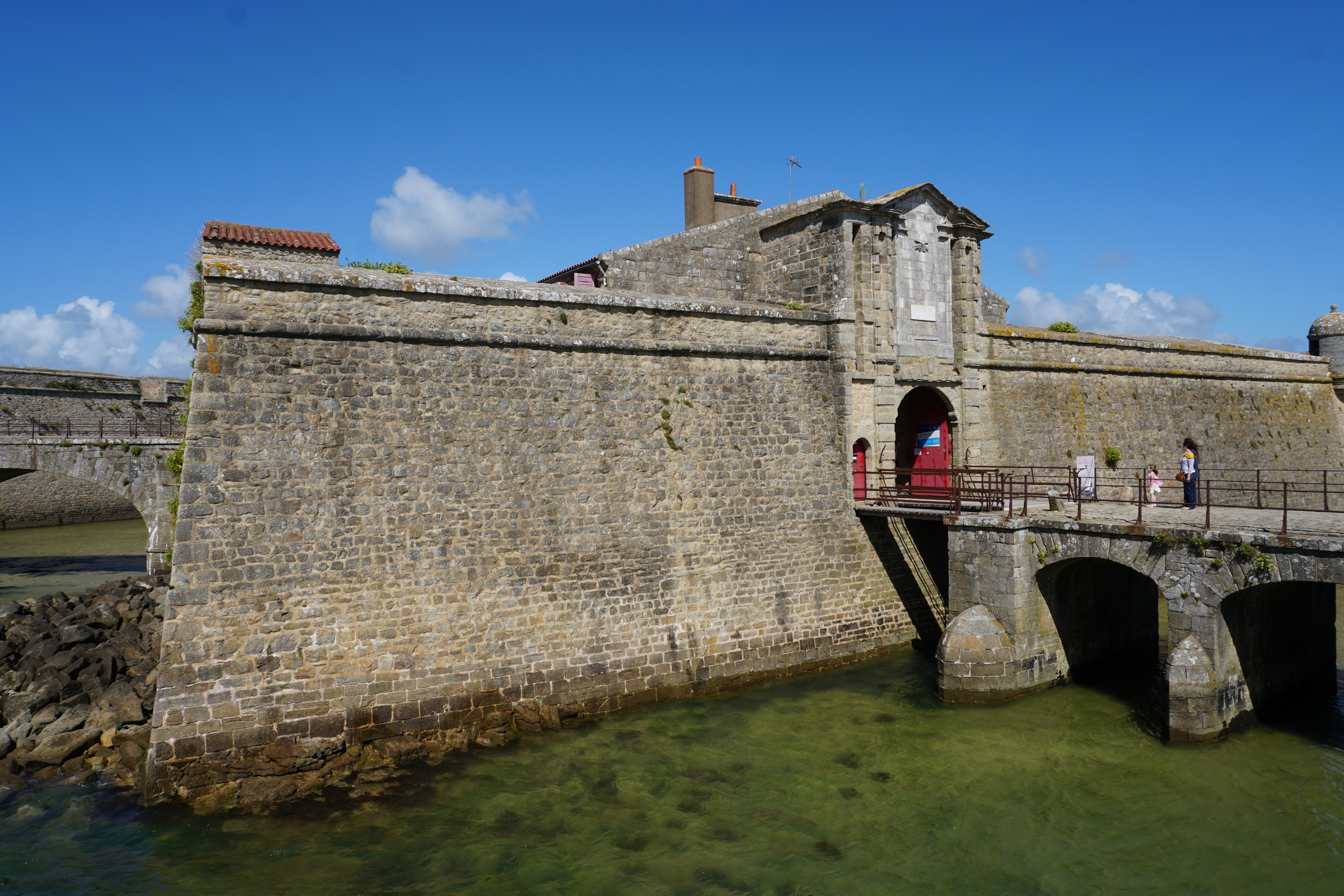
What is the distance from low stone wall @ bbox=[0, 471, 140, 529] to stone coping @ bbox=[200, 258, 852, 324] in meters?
26.4

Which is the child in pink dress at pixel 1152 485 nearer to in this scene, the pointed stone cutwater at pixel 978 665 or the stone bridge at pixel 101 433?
the pointed stone cutwater at pixel 978 665

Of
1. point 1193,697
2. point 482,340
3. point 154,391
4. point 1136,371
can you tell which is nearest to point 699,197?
point 482,340

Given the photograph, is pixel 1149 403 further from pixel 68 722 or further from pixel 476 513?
pixel 68 722

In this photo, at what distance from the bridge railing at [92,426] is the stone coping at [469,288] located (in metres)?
19.5

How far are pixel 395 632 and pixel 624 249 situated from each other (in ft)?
32.3

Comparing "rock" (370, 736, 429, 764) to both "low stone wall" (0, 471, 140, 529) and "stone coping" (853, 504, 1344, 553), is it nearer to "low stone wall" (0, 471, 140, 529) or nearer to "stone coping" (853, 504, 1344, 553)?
"stone coping" (853, 504, 1344, 553)

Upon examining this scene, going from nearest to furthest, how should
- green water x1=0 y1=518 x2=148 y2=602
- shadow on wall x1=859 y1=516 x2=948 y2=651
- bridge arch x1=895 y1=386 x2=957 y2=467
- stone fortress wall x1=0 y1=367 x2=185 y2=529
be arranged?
1. shadow on wall x1=859 y1=516 x2=948 y2=651
2. bridge arch x1=895 y1=386 x2=957 y2=467
3. green water x1=0 y1=518 x2=148 y2=602
4. stone fortress wall x1=0 y1=367 x2=185 y2=529

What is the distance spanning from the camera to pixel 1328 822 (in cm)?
930

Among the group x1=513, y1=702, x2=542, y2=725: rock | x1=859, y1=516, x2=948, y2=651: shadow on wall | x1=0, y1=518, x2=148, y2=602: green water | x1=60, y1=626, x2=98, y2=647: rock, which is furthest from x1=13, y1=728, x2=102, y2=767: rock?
x1=859, y1=516, x2=948, y2=651: shadow on wall

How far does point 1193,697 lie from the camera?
36.3 ft

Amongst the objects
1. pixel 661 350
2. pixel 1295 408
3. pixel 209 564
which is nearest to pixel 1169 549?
pixel 661 350

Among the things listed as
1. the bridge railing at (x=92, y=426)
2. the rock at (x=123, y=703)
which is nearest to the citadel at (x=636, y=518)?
the rock at (x=123, y=703)

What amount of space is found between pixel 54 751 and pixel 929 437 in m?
15.9

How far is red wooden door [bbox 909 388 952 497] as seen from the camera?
1767 centimetres
